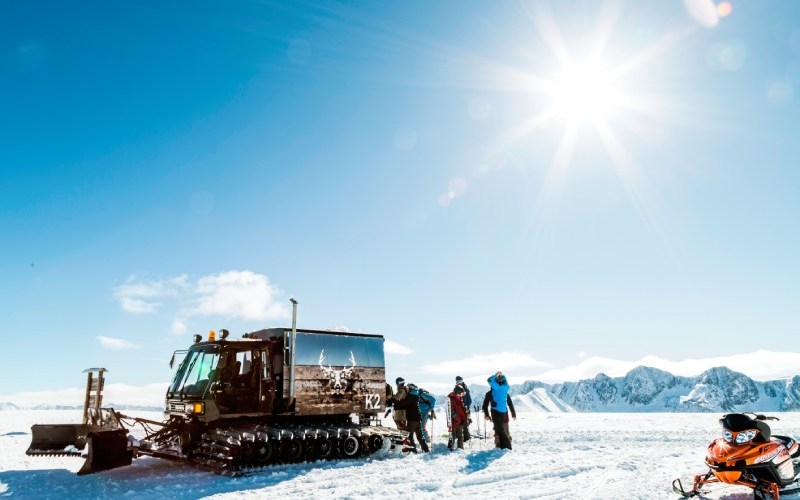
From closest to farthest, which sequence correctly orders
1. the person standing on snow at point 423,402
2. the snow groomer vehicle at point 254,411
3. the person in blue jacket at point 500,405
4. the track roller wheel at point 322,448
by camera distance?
the snow groomer vehicle at point 254,411
the track roller wheel at point 322,448
the person in blue jacket at point 500,405
the person standing on snow at point 423,402

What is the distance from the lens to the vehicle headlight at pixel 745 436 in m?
6.33

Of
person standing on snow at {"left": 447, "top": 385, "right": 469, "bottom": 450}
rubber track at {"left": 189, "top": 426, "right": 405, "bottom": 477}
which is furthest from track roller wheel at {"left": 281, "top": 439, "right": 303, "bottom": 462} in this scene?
person standing on snow at {"left": 447, "top": 385, "right": 469, "bottom": 450}

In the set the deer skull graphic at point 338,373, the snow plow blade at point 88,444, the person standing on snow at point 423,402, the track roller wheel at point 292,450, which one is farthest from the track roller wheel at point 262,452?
the person standing on snow at point 423,402

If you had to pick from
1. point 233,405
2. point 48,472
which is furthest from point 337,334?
point 48,472

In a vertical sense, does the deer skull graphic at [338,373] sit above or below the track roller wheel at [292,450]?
above

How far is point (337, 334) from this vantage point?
13648 mm

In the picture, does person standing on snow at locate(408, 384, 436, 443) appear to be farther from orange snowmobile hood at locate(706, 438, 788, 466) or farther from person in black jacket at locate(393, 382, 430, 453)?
orange snowmobile hood at locate(706, 438, 788, 466)

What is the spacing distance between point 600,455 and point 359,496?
657cm

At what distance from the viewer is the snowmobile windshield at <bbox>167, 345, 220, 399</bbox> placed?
11938 mm

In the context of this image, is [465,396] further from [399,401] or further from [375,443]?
[375,443]

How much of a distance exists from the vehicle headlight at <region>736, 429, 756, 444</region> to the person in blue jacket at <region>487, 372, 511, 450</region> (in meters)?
7.36

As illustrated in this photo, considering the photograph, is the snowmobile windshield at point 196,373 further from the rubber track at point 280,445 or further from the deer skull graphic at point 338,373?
the deer skull graphic at point 338,373

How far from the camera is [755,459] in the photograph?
616cm

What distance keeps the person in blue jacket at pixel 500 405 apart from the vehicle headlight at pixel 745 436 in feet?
24.1
